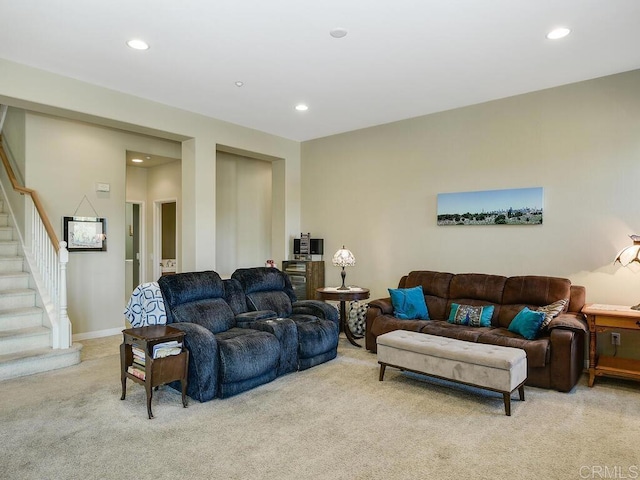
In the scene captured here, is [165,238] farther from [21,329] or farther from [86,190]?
[21,329]

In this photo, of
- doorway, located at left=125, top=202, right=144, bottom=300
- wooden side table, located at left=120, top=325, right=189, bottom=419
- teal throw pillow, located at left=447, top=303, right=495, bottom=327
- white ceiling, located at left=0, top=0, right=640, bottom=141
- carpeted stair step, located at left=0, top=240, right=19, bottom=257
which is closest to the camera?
white ceiling, located at left=0, top=0, right=640, bottom=141

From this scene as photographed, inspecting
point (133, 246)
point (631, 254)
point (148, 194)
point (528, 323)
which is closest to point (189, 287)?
point (528, 323)

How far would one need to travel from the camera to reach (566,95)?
14.4 feet

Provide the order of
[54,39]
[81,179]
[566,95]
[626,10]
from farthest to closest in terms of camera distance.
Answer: [81,179], [566,95], [54,39], [626,10]

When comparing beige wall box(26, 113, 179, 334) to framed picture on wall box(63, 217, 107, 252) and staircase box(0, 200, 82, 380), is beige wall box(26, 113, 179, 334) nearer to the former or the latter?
framed picture on wall box(63, 217, 107, 252)

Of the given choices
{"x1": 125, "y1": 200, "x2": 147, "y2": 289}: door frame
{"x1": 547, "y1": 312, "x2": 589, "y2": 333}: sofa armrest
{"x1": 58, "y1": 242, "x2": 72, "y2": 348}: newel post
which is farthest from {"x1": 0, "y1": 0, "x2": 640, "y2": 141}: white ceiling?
{"x1": 125, "y1": 200, "x2": 147, "y2": 289}: door frame

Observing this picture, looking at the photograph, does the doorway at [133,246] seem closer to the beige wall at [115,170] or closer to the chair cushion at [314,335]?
the beige wall at [115,170]

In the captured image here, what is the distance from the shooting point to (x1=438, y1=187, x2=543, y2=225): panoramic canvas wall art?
4562 mm

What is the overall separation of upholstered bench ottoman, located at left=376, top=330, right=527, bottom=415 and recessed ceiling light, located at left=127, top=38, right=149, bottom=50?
335 centimetres

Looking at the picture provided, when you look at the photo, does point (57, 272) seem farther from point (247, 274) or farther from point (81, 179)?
point (247, 274)

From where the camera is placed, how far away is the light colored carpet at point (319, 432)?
7.79 feet

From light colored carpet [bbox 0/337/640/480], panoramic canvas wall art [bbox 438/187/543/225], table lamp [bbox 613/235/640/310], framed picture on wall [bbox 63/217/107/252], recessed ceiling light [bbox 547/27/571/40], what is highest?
recessed ceiling light [bbox 547/27/571/40]

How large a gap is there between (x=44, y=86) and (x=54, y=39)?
0.82m

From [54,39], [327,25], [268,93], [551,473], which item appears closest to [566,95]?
[327,25]
